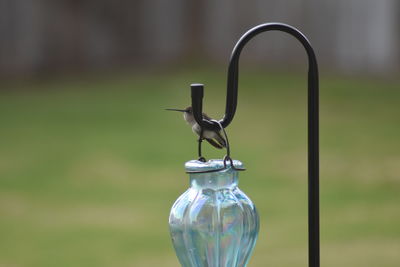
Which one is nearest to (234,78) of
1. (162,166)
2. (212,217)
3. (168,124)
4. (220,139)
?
(220,139)

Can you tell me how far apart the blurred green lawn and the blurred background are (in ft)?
0.06

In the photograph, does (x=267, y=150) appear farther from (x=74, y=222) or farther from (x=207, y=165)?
(x=207, y=165)

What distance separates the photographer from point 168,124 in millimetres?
7938

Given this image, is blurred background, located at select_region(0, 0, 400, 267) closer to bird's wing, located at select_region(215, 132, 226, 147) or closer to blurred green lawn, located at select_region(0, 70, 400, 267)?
blurred green lawn, located at select_region(0, 70, 400, 267)

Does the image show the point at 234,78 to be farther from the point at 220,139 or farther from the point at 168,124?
the point at 168,124

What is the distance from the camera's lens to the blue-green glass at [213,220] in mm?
1231

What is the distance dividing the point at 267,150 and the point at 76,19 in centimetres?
386

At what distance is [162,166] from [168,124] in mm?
1422

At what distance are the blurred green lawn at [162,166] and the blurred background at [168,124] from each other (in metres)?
0.02

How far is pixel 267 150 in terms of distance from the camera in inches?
275

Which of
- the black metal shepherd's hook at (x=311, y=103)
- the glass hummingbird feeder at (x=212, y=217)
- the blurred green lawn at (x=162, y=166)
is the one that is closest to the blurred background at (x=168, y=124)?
the blurred green lawn at (x=162, y=166)

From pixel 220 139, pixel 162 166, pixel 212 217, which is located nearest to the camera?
pixel 212 217

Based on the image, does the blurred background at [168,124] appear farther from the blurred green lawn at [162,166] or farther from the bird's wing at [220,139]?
the bird's wing at [220,139]

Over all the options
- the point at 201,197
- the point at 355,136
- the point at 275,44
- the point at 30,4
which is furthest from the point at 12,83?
the point at 201,197
